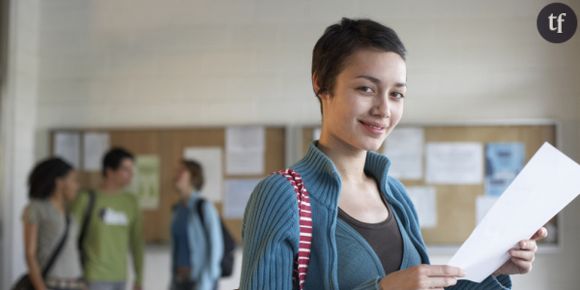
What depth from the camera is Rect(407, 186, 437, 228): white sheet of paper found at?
3805 mm

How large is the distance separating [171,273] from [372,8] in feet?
8.15

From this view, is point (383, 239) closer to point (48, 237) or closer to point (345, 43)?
point (345, 43)

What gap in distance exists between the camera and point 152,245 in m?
4.12

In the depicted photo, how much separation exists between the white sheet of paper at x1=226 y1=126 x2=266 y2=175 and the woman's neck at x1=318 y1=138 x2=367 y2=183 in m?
3.02

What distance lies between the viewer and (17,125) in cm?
419

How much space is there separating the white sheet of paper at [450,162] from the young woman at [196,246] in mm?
1137

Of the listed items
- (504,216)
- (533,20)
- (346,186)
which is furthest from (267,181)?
(533,20)

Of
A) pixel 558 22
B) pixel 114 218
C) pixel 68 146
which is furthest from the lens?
pixel 68 146

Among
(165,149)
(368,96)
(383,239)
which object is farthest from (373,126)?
(165,149)

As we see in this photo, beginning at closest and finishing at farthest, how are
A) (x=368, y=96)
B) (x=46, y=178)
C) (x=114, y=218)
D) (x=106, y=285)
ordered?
(x=368, y=96) → (x=46, y=178) → (x=106, y=285) → (x=114, y=218)

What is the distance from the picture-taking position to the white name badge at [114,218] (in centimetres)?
372

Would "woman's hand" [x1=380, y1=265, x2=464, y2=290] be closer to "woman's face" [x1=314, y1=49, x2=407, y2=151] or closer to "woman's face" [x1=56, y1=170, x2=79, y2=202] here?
"woman's face" [x1=314, y1=49, x2=407, y2=151]

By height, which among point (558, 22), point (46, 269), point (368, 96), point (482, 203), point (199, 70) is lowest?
point (46, 269)

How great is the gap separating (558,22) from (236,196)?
298cm
